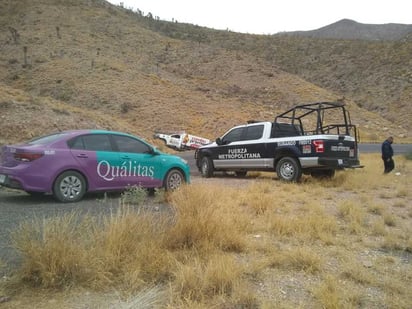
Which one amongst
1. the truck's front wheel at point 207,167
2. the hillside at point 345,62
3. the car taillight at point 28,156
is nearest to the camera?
the car taillight at point 28,156

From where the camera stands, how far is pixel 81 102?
1254 inches

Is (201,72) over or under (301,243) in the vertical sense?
over

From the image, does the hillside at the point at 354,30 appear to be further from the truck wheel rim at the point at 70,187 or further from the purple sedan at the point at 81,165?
the truck wheel rim at the point at 70,187

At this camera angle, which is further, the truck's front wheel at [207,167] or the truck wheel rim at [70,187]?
the truck's front wheel at [207,167]

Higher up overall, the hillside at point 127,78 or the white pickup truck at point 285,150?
the hillside at point 127,78

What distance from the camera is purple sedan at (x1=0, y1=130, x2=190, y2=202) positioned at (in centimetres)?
792

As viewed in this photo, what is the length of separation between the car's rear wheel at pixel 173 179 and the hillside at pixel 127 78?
436 inches

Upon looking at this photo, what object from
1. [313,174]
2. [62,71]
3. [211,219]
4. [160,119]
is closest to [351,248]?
[211,219]

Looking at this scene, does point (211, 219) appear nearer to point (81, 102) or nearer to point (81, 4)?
point (81, 102)

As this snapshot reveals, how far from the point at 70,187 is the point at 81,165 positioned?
0.48m

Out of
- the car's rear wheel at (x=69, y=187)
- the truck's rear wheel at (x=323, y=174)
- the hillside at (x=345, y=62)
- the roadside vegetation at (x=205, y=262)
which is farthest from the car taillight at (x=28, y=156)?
the hillside at (x=345, y=62)

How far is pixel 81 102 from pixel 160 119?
239 inches

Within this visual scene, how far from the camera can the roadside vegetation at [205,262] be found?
12.8 ft

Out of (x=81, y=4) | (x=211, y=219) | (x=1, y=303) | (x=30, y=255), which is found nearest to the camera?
(x=1, y=303)
